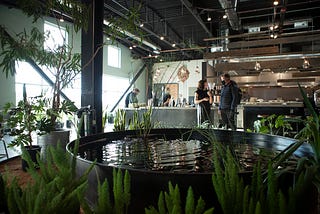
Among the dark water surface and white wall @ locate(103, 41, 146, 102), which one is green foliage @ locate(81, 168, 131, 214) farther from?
white wall @ locate(103, 41, 146, 102)

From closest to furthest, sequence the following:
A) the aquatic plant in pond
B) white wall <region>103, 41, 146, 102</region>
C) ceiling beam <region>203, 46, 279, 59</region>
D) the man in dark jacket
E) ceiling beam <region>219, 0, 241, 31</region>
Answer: the aquatic plant in pond, the man in dark jacket, ceiling beam <region>219, 0, 241, 31</region>, ceiling beam <region>203, 46, 279, 59</region>, white wall <region>103, 41, 146, 102</region>

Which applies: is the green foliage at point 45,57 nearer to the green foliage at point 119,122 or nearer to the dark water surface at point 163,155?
the dark water surface at point 163,155

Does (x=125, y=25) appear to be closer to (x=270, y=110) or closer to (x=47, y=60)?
(x=47, y=60)

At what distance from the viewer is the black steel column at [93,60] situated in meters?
3.97

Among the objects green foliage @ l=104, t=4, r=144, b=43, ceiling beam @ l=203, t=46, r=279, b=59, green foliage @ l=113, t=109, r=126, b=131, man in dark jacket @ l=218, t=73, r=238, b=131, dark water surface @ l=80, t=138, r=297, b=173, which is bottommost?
dark water surface @ l=80, t=138, r=297, b=173

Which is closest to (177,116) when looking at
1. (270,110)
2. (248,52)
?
(270,110)

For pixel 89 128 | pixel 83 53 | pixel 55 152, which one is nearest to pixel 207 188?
pixel 55 152

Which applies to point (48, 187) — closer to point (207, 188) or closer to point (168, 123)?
point (207, 188)

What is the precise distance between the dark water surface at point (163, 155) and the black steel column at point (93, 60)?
1.22 meters

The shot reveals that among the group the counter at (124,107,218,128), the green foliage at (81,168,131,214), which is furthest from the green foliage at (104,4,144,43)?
the counter at (124,107,218,128)

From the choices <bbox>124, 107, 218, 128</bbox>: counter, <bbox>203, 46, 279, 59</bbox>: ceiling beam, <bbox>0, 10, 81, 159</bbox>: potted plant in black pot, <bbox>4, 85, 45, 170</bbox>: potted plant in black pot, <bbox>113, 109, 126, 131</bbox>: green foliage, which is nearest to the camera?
<bbox>4, 85, 45, 170</bbox>: potted plant in black pot

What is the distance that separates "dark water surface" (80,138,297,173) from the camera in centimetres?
193

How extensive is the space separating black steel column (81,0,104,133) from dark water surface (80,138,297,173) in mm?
1219

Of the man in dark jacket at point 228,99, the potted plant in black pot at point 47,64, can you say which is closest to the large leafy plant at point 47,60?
the potted plant in black pot at point 47,64
